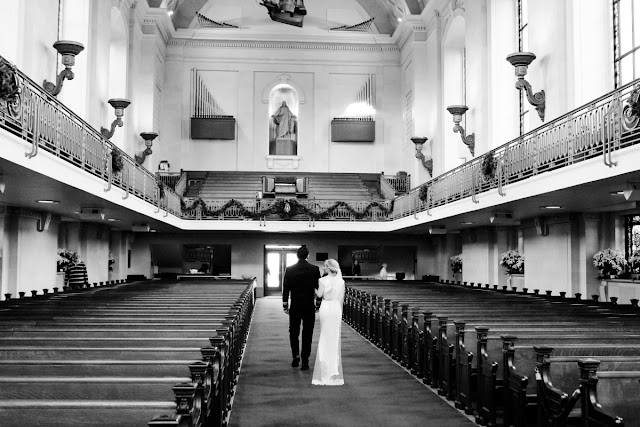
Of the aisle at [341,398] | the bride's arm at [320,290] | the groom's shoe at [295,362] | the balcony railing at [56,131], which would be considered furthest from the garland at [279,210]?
the bride's arm at [320,290]

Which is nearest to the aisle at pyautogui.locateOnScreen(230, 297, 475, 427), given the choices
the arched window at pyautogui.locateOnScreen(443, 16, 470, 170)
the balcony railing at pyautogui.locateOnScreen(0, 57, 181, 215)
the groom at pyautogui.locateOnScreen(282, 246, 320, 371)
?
the groom at pyautogui.locateOnScreen(282, 246, 320, 371)

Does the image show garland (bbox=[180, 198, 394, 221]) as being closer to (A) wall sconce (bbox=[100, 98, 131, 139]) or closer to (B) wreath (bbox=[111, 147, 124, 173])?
(A) wall sconce (bbox=[100, 98, 131, 139])

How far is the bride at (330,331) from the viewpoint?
28.0ft

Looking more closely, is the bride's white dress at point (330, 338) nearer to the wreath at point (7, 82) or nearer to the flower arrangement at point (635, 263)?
the wreath at point (7, 82)

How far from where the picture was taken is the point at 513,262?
1823 centimetres

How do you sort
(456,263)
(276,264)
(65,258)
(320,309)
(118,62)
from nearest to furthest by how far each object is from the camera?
1. (320,309)
2. (65,258)
3. (456,263)
4. (118,62)
5. (276,264)

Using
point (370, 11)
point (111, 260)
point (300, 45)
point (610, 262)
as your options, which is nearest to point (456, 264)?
point (610, 262)

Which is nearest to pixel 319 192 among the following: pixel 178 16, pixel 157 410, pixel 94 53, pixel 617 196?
pixel 178 16

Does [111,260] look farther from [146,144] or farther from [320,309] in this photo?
[320,309]

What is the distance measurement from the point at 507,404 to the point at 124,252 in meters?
20.4

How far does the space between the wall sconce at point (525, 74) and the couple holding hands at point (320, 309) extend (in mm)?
7843

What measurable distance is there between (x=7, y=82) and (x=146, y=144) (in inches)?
701

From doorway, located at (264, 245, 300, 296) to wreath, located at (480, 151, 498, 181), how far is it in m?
14.1

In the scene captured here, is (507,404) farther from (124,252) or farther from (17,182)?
(124,252)
